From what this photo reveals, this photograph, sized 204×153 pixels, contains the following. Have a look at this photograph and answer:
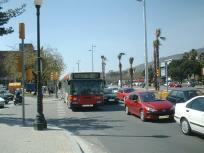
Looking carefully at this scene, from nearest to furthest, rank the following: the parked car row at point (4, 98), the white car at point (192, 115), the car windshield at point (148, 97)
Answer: the white car at point (192, 115) → the car windshield at point (148, 97) → the parked car row at point (4, 98)

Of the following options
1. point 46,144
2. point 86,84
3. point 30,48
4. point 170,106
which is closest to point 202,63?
point 30,48

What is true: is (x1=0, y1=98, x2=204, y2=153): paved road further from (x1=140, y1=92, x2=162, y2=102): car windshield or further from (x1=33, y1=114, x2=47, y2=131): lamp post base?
(x1=140, y1=92, x2=162, y2=102): car windshield

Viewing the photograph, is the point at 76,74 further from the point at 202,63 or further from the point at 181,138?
the point at 202,63

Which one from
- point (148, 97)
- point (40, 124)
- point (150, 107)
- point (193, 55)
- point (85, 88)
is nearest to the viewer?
point (40, 124)

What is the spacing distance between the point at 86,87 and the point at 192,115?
51.8 feet

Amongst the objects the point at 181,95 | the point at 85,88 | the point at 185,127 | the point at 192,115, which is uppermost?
the point at 85,88

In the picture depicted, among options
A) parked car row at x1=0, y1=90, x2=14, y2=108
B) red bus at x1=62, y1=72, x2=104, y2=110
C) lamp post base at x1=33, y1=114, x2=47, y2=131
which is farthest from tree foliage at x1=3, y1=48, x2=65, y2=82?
lamp post base at x1=33, y1=114, x2=47, y2=131

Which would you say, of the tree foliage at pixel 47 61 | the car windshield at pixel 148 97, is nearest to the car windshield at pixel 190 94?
the car windshield at pixel 148 97

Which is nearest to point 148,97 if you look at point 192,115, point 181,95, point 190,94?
point 181,95

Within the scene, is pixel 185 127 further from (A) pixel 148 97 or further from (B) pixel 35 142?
(A) pixel 148 97

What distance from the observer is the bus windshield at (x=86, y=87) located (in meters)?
28.5

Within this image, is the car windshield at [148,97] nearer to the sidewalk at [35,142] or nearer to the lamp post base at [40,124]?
the lamp post base at [40,124]

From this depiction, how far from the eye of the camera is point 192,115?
44.3 feet

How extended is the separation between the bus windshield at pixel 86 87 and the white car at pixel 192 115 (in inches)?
553
